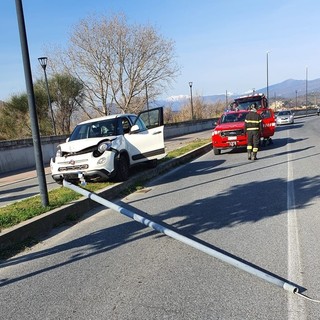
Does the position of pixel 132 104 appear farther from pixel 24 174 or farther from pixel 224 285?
pixel 224 285

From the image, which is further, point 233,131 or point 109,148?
point 233,131

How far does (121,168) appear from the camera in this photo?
10.1m

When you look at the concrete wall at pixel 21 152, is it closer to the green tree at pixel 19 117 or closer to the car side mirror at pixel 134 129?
the car side mirror at pixel 134 129

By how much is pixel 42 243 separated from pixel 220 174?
638cm

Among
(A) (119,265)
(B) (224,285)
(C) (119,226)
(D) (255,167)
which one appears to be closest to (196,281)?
(B) (224,285)

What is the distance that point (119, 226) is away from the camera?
6.50 meters

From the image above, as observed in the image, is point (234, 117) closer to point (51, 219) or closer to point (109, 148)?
point (109, 148)

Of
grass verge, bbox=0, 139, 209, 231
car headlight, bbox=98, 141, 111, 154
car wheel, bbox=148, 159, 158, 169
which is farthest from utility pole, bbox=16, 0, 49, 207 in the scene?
car wheel, bbox=148, 159, 158, 169

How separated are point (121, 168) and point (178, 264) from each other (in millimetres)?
5645

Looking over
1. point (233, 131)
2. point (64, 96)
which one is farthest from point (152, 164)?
point (64, 96)

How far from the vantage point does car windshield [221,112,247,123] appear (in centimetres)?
1720

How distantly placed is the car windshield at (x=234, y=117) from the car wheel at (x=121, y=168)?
316 inches

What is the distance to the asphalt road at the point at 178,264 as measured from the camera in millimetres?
3635

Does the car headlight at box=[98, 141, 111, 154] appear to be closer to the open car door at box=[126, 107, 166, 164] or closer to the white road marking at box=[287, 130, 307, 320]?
the open car door at box=[126, 107, 166, 164]
